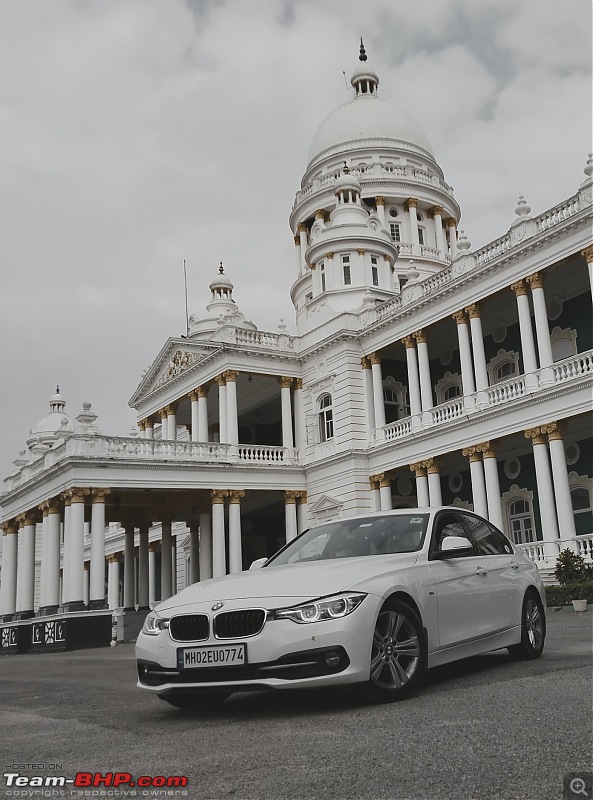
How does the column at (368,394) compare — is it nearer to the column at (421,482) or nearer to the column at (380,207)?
the column at (421,482)

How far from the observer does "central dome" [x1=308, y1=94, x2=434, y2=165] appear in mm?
51375

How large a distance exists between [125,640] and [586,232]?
20.3 metres

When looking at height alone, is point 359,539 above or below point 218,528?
below

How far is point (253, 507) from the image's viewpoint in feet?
125

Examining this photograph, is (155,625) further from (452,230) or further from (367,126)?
(367,126)

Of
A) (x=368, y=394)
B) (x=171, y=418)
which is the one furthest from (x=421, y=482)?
(x=171, y=418)

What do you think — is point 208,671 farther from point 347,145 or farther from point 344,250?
point 347,145

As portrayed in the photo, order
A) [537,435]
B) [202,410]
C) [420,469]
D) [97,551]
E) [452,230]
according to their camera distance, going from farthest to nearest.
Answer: [452,230] < [202,410] < [420,469] < [97,551] < [537,435]

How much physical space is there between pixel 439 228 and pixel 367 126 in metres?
8.34

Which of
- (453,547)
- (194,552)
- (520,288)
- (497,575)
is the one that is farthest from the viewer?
(194,552)

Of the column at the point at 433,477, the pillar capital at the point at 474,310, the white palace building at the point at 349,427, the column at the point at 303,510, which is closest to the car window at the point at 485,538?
the white palace building at the point at 349,427

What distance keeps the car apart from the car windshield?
0.06 ft

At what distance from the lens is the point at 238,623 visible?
618 centimetres

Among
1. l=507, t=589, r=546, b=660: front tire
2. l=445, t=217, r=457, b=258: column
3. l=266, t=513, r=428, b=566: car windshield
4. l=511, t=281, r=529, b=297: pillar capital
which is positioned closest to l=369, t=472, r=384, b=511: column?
l=511, t=281, r=529, b=297: pillar capital
